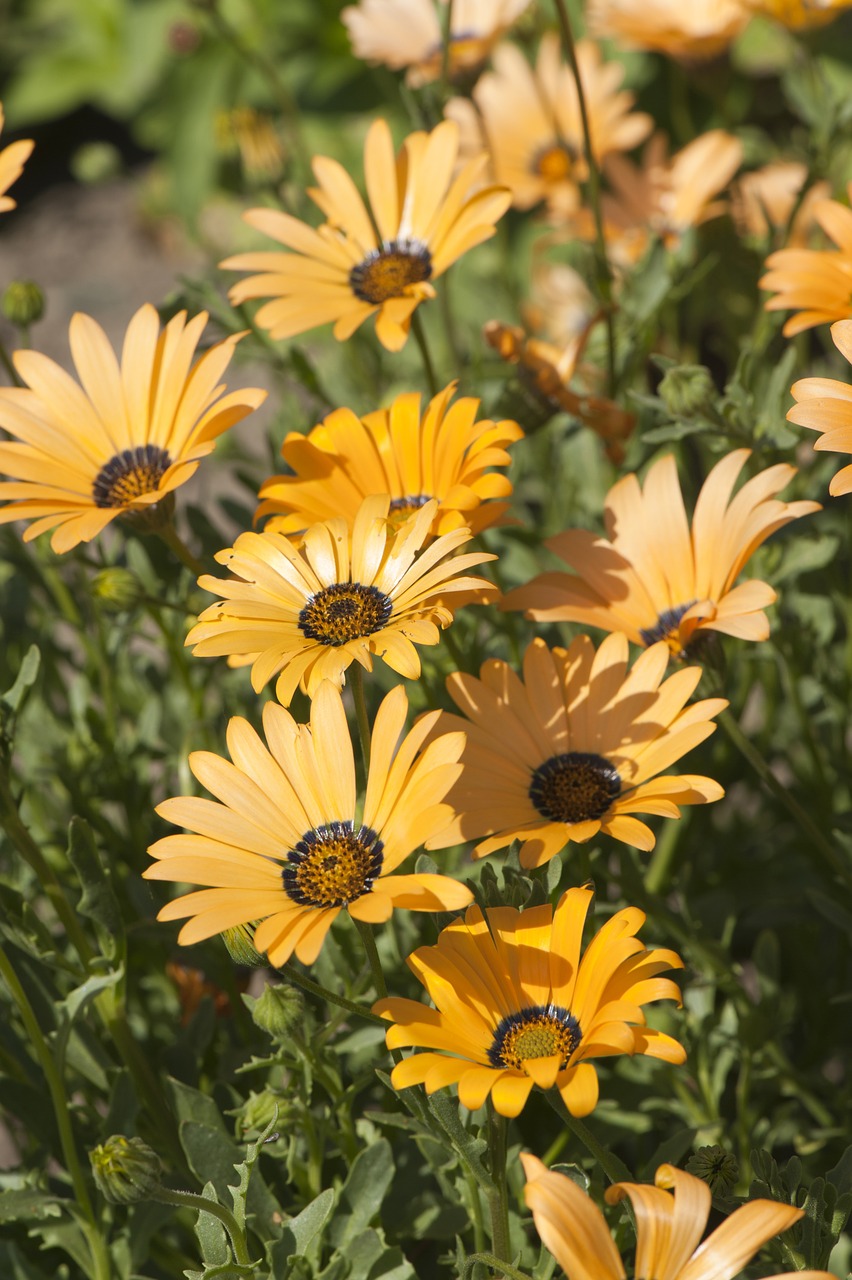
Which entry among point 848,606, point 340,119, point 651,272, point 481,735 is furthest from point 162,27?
point 481,735

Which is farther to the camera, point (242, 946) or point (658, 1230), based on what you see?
point (242, 946)

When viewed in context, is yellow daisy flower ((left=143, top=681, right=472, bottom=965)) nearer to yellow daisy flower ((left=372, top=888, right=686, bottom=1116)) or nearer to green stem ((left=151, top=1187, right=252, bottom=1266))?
yellow daisy flower ((left=372, top=888, right=686, bottom=1116))

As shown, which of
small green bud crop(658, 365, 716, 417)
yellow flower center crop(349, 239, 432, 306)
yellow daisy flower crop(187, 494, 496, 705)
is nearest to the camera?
yellow daisy flower crop(187, 494, 496, 705)

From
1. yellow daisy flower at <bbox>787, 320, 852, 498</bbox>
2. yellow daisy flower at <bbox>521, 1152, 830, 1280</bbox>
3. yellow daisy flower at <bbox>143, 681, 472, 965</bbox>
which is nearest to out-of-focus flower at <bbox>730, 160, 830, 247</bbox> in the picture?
yellow daisy flower at <bbox>787, 320, 852, 498</bbox>

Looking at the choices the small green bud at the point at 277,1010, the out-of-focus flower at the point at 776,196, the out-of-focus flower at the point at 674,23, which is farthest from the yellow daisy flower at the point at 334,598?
the out-of-focus flower at the point at 776,196

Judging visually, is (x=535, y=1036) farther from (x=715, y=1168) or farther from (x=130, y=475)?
(x=130, y=475)

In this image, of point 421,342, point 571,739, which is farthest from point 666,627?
point 421,342
